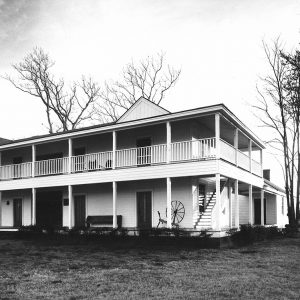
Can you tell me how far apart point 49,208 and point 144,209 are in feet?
24.0

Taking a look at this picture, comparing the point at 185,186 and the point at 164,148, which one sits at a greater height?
the point at 164,148

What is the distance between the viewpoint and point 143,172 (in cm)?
1955

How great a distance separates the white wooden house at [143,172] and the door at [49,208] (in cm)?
6

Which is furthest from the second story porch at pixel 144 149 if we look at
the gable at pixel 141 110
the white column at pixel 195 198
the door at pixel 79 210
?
the door at pixel 79 210

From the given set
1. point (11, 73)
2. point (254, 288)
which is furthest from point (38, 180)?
point (11, 73)

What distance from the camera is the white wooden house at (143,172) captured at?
1870 cm

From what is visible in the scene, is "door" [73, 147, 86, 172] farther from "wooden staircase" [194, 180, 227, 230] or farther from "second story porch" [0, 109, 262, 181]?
"wooden staircase" [194, 180, 227, 230]

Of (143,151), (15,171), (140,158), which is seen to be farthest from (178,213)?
(15,171)

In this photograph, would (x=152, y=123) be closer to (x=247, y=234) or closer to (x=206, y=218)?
(x=206, y=218)

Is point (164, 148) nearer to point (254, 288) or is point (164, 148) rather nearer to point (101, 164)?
point (101, 164)

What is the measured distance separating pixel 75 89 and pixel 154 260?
35.7 m

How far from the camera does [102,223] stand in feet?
74.0

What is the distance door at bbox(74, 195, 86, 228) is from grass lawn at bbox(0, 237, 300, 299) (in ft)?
25.8

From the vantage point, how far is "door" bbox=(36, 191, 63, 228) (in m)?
25.6
